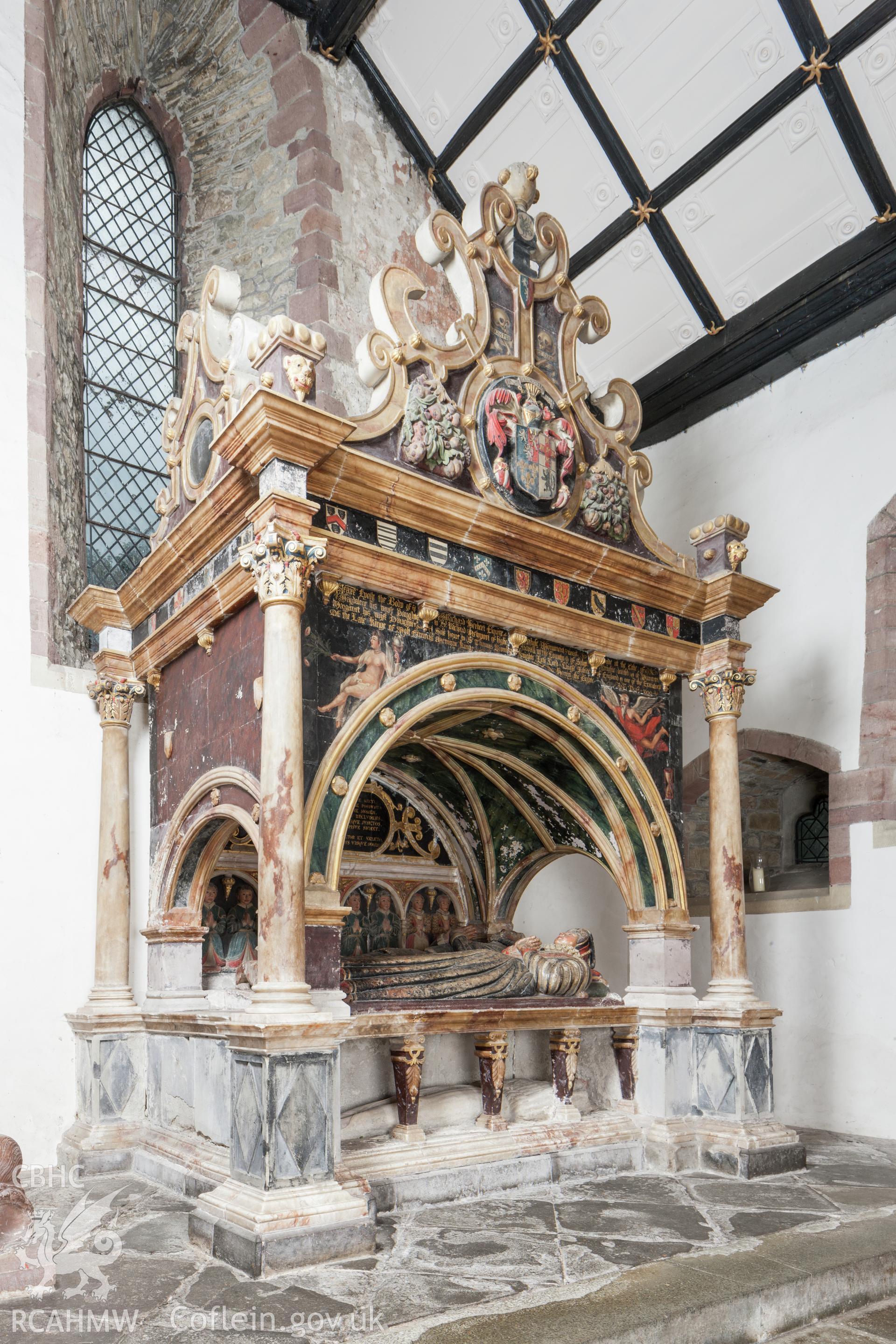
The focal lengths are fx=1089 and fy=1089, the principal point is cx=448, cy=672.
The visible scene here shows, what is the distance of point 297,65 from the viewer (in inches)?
346

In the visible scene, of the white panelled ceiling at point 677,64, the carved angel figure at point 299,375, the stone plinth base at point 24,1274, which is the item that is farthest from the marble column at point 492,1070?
the white panelled ceiling at point 677,64

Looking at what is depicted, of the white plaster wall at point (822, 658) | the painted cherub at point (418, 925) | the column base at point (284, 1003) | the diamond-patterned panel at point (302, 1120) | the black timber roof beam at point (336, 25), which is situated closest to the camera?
the diamond-patterned panel at point (302, 1120)

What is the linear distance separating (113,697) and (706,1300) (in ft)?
14.9

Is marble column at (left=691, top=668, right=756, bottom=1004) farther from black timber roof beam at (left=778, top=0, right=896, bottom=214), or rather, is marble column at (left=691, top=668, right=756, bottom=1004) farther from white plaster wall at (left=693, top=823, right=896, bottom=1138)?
black timber roof beam at (left=778, top=0, right=896, bottom=214)

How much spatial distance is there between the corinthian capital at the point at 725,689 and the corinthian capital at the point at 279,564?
10.1ft

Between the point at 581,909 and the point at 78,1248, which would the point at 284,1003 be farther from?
the point at 581,909

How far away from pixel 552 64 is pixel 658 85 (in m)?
0.82

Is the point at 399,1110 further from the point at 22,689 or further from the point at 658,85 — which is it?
the point at 658,85

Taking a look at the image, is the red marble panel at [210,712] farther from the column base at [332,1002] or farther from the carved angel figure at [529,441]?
the carved angel figure at [529,441]

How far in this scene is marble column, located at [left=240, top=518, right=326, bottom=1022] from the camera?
4.58 m

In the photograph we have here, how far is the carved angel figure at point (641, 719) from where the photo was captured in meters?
6.64

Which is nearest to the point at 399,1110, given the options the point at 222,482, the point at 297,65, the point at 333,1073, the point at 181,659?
the point at 333,1073

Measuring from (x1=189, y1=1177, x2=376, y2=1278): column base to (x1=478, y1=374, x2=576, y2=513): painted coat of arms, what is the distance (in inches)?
144

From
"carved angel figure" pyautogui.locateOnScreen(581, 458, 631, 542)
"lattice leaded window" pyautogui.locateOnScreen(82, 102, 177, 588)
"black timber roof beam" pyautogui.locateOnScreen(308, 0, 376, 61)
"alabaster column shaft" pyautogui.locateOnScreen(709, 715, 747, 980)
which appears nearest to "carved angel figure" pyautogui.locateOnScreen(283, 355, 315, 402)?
"carved angel figure" pyautogui.locateOnScreen(581, 458, 631, 542)
